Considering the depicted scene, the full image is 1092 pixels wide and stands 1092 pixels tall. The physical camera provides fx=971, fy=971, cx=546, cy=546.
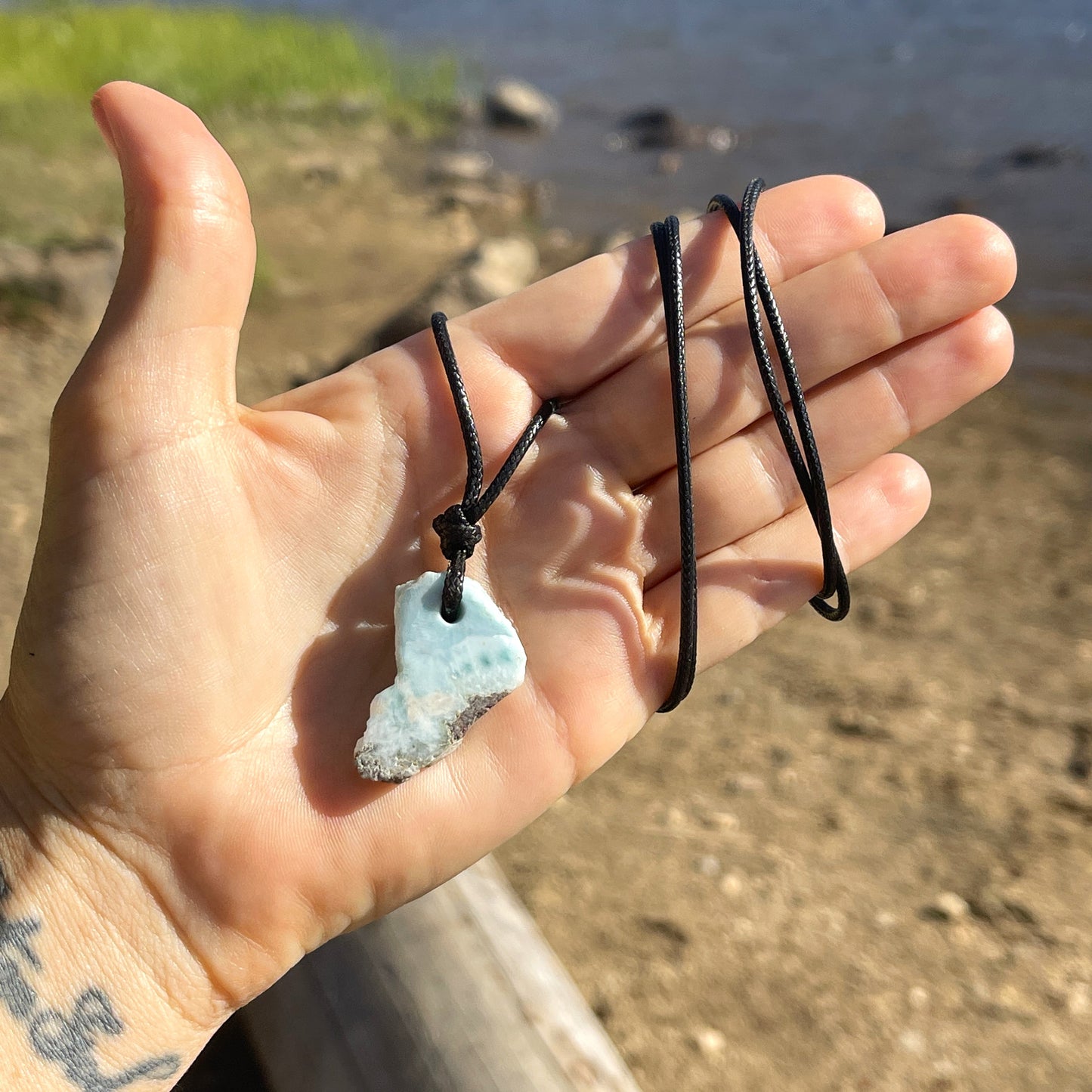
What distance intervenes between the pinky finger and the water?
5.31 meters

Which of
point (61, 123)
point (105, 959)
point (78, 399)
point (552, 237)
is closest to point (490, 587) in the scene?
point (78, 399)

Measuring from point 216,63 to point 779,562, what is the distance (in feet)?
38.7

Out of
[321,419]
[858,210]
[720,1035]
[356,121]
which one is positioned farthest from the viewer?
[356,121]

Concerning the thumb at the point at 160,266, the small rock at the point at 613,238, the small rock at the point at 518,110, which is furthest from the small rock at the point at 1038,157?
the thumb at the point at 160,266

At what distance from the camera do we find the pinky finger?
218 cm

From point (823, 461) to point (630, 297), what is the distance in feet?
1.91

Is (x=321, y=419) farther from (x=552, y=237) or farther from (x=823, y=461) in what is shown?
(x=552, y=237)

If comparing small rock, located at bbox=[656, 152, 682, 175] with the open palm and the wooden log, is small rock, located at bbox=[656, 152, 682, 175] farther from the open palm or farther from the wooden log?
the wooden log

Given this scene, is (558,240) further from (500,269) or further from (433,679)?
(433,679)

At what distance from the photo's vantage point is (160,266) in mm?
1726

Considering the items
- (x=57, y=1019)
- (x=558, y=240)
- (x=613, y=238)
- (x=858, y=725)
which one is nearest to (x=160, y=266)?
(x=57, y=1019)

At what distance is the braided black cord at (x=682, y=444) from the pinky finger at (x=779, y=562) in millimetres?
152

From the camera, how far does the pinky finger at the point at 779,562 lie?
218 centimetres

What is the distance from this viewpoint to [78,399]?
174 cm
